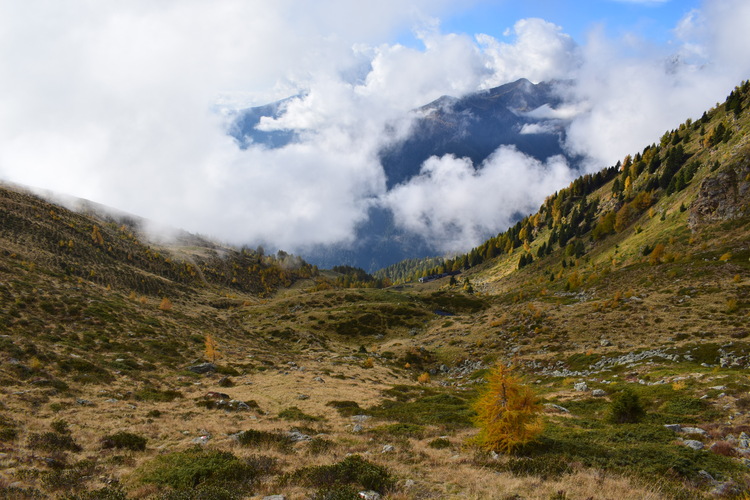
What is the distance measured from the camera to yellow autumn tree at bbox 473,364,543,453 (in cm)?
1744

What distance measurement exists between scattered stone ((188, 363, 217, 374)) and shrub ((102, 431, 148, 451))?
23.4 meters

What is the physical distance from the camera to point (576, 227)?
170 meters

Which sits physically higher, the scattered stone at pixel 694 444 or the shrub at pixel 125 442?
the scattered stone at pixel 694 444

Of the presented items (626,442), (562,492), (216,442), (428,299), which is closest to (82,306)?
(216,442)

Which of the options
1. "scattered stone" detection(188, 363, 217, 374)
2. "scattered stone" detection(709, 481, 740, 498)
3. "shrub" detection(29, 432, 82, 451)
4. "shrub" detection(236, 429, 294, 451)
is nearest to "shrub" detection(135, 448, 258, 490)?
"shrub" detection(236, 429, 294, 451)

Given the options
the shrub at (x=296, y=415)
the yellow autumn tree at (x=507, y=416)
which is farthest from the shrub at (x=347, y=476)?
the shrub at (x=296, y=415)

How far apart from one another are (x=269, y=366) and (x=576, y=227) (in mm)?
172174

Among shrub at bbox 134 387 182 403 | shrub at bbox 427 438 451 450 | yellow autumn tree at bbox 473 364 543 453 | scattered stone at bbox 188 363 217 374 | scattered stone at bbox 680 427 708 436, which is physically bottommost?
scattered stone at bbox 188 363 217 374

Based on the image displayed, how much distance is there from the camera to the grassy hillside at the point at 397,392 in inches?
565

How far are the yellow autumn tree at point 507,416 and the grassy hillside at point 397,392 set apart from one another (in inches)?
30.1

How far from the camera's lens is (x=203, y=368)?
140 feet

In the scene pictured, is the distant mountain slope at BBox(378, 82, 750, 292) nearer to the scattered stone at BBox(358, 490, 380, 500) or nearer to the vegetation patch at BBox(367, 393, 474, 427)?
the vegetation patch at BBox(367, 393, 474, 427)

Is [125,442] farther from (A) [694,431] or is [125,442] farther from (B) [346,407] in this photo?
(A) [694,431]

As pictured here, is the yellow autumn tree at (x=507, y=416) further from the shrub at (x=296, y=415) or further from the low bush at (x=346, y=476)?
the shrub at (x=296, y=415)
